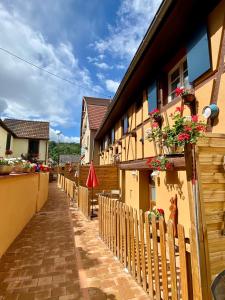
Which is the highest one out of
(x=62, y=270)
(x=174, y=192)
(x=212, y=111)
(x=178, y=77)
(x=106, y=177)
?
(x=178, y=77)

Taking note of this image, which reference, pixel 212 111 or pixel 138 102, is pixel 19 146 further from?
pixel 212 111

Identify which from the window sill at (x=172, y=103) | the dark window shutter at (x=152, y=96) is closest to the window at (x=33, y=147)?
the dark window shutter at (x=152, y=96)

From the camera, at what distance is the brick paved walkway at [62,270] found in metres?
2.85

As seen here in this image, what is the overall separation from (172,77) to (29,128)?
90.6 ft

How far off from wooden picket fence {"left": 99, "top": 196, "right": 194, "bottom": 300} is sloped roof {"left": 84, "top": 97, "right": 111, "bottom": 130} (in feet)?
47.9

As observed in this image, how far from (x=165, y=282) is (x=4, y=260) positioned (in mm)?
3486

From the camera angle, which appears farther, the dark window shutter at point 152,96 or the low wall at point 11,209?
the dark window shutter at point 152,96

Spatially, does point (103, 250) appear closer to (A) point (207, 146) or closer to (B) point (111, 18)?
(A) point (207, 146)

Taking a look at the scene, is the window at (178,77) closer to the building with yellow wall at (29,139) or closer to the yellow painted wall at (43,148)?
the building with yellow wall at (29,139)

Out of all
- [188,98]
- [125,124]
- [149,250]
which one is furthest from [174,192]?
[125,124]

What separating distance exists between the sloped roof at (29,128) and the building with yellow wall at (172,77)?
23141 millimetres

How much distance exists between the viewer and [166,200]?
16.5 ft

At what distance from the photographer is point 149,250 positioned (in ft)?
9.01

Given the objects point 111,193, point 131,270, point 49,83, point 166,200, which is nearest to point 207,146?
point 131,270
